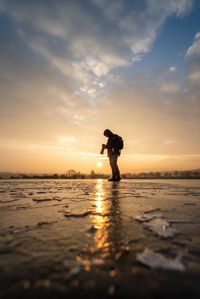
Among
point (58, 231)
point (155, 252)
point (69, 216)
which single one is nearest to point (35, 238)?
point (58, 231)

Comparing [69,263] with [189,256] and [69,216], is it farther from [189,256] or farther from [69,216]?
[69,216]

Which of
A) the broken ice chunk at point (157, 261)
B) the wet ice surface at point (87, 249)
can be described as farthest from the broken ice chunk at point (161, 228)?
the broken ice chunk at point (157, 261)

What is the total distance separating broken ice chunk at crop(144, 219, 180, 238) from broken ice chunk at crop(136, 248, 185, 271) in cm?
Result: 25

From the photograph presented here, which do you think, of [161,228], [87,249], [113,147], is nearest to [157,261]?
[87,249]

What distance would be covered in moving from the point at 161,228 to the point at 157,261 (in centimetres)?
43

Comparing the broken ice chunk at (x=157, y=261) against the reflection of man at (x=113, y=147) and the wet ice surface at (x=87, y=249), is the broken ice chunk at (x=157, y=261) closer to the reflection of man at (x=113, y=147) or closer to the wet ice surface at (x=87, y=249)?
the wet ice surface at (x=87, y=249)

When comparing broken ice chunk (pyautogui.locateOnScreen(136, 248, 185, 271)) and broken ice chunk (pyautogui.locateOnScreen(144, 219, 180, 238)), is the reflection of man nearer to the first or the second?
broken ice chunk (pyautogui.locateOnScreen(144, 219, 180, 238))

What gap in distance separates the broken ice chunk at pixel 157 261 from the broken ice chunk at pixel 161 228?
9.9 inches

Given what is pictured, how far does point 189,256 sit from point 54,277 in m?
Answer: 0.56

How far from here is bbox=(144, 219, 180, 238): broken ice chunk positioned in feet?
3.05

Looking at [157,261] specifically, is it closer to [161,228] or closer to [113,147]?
[161,228]

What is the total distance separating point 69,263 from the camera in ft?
2.05

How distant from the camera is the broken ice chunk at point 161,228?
3.05 ft

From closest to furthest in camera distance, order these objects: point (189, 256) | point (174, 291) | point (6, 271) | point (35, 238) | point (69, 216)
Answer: point (174, 291) → point (6, 271) → point (189, 256) → point (35, 238) → point (69, 216)
